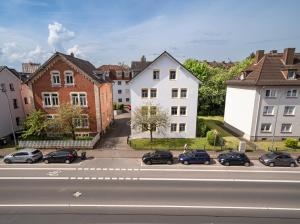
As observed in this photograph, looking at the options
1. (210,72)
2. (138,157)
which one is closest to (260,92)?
(138,157)

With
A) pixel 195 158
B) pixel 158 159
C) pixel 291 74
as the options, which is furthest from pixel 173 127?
pixel 291 74

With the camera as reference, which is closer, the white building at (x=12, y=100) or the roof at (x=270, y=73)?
the roof at (x=270, y=73)

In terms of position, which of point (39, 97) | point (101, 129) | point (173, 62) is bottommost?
point (101, 129)

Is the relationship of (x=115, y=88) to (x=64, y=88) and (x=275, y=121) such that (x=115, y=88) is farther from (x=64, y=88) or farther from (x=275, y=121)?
(x=275, y=121)

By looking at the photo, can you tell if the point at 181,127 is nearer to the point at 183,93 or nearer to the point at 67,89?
the point at 183,93

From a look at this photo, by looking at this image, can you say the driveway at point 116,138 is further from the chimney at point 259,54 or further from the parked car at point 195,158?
the chimney at point 259,54

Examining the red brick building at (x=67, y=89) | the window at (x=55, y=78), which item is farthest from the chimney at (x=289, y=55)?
the window at (x=55, y=78)
